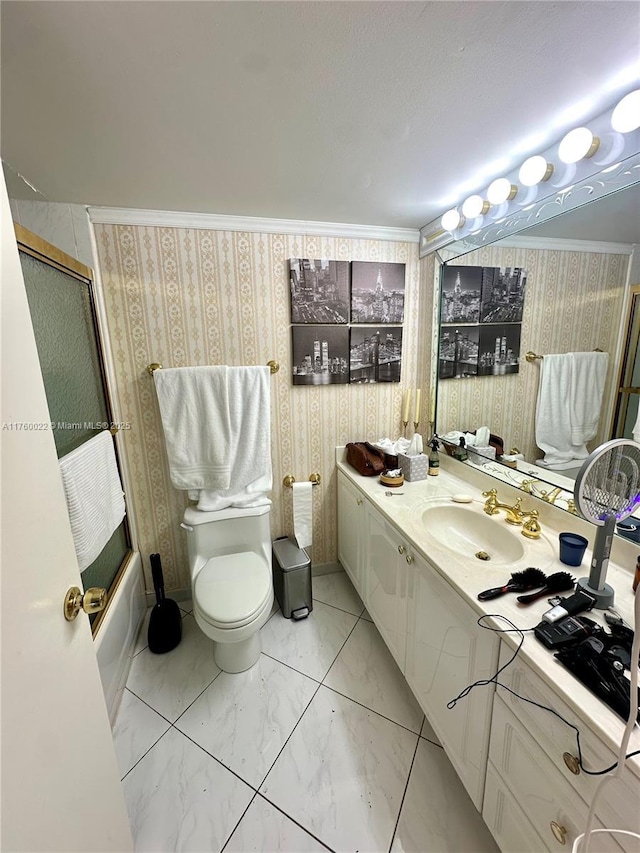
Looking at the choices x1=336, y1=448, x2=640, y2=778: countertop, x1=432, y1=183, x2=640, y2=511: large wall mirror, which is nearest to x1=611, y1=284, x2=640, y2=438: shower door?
x1=432, y1=183, x2=640, y2=511: large wall mirror

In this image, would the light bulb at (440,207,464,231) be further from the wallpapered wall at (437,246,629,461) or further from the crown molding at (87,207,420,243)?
the crown molding at (87,207,420,243)

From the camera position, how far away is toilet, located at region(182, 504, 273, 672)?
1.48 meters

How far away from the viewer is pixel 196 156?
4.00ft

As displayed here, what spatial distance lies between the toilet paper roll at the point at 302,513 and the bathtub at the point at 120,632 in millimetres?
931

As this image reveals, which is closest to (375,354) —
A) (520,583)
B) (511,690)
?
(520,583)

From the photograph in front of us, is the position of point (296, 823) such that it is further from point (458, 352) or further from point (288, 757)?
point (458, 352)

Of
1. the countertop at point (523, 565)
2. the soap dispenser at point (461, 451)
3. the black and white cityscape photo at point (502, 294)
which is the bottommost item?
the countertop at point (523, 565)

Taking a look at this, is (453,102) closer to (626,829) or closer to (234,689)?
(626,829)

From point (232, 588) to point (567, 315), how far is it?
1.79 meters

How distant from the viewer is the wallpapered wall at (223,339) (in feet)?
5.72

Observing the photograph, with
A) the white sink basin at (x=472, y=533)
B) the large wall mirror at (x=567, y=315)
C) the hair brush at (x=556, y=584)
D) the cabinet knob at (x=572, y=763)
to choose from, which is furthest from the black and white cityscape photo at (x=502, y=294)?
the cabinet knob at (x=572, y=763)

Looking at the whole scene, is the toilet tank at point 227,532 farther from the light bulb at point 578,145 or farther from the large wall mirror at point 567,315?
the light bulb at point 578,145

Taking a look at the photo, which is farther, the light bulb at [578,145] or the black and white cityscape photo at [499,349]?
the black and white cityscape photo at [499,349]

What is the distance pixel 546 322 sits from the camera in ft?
4.30
